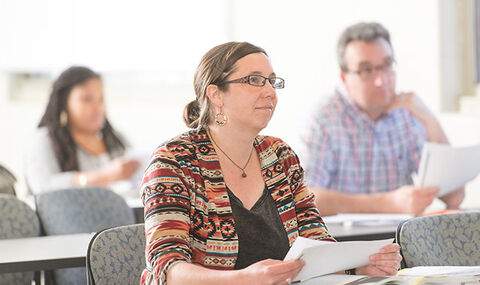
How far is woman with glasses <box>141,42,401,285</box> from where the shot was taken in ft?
7.87

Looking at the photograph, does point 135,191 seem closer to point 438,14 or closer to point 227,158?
point 438,14

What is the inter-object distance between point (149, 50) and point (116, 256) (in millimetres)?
4608

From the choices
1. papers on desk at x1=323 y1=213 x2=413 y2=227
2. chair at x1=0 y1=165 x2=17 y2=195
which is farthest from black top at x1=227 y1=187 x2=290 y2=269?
chair at x1=0 y1=165 x2=17 y2=195

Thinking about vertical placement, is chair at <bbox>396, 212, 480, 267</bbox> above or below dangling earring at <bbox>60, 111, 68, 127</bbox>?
below

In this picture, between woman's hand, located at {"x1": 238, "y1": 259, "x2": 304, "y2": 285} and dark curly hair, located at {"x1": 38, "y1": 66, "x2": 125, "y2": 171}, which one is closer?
woman's hand, located at {"x1": 238, "y1": 259, "x2": 304, "y2": 285}

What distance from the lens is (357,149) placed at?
166 inches

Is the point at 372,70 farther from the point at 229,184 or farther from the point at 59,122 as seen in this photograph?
the point at 59,122

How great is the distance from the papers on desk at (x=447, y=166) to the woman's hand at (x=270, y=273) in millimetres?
1667

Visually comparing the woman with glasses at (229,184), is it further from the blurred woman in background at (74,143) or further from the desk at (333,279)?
the blurred woman in background at (74,143)

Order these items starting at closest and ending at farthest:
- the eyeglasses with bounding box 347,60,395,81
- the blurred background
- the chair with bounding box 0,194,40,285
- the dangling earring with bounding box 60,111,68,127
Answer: the chair with bounding box 0,194,40,285
the eyeglasses with bounding box 347,60,395,81
the dangling earring with bounding box 60,111,68,127
the blurred background

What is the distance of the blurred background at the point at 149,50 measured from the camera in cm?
670

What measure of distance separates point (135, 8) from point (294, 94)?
1390mm

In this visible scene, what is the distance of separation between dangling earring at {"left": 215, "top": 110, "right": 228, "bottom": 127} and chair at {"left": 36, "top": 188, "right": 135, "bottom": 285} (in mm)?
1441

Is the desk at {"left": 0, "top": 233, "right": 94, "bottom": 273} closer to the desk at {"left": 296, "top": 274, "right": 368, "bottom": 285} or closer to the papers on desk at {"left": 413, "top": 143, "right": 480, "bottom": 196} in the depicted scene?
the desk at {"left": 296, "top": 274, "right": 368, "bottom": 285}
